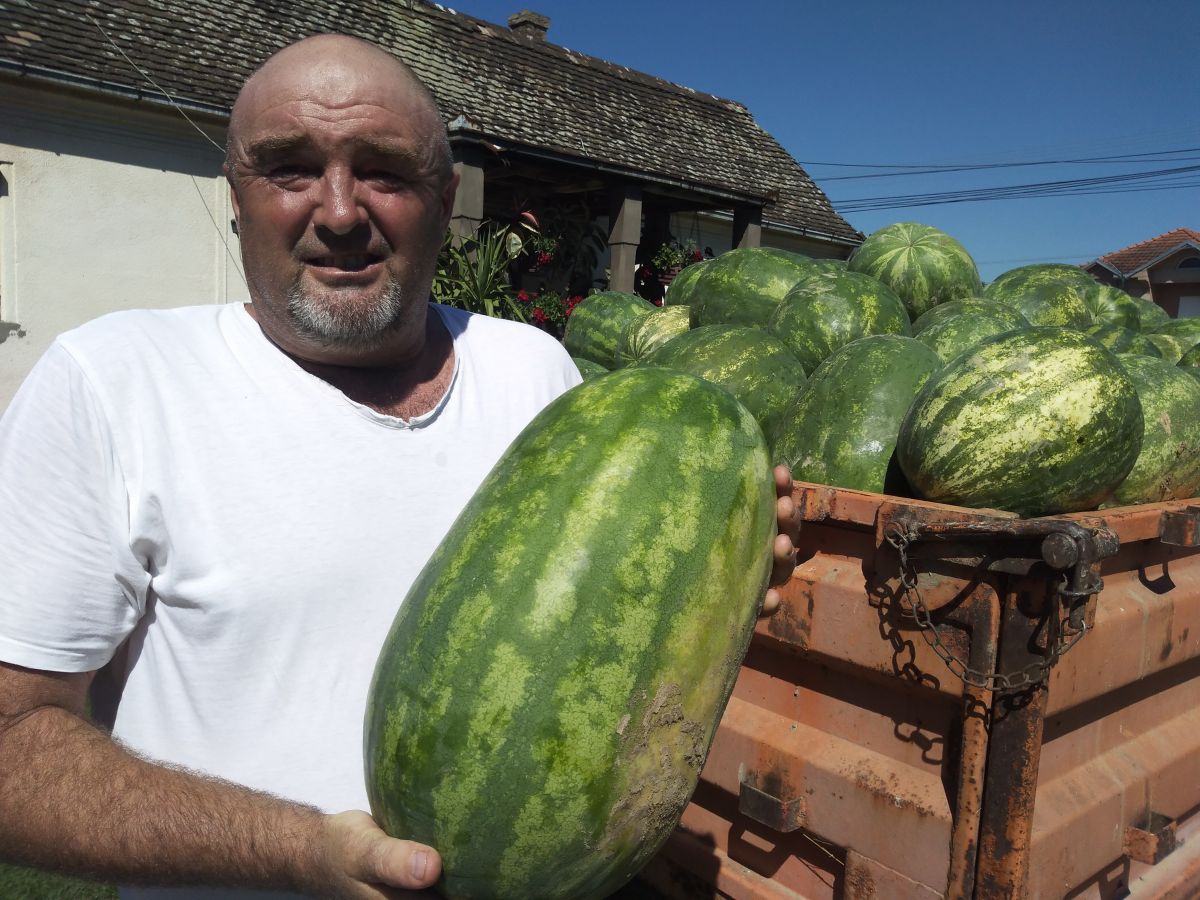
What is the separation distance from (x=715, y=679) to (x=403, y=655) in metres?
0.56

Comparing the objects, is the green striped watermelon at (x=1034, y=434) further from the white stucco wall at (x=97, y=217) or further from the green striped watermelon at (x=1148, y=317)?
the white stucco wall at (x=97, y=217)

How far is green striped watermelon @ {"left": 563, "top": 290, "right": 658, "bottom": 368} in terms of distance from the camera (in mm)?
5316

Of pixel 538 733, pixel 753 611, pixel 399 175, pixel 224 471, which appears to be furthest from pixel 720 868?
pixel 399 175

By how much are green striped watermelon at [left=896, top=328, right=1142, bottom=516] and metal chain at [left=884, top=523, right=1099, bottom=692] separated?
0.53 meters

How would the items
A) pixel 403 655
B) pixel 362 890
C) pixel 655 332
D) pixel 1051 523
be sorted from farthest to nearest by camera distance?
1. pixel 655 332
2. pixel 1051 523
3. pixel 403 655
4. pixel 362 890

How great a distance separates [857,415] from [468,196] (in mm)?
8824

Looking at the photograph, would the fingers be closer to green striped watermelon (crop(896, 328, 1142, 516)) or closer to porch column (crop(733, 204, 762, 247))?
green striped watermelon (crop(896, 328, 1142, 516))

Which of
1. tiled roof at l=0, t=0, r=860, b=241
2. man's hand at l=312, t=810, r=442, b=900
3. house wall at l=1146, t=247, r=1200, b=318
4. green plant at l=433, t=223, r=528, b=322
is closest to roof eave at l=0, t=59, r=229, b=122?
tiled roof at l=0, t=0, r=860, b=241

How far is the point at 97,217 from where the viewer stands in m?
10.2

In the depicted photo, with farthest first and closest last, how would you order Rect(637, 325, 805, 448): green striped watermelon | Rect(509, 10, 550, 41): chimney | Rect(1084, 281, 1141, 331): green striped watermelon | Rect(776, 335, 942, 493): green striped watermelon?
1. Rect(509, 10, 550, 41): chimney
2. Rect(1084, 281, 1141, 331): green striped watermelon
3. Rect(637, 325, 805, 448): green striped watermelon
4. Rect(776, 335, 942, 493): green striped watermelon

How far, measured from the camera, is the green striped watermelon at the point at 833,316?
12.4 ft

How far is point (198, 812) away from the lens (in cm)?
152

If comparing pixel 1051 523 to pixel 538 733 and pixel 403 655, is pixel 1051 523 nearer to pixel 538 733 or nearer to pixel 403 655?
pixel 538 733

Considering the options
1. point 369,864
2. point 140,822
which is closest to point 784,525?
point 369,864
